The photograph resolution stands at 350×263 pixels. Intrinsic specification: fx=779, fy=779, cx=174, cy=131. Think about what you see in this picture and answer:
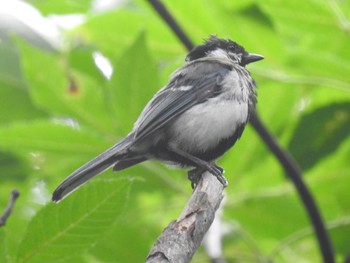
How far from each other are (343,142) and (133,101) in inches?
42.2

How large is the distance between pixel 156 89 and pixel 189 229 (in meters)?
1.32

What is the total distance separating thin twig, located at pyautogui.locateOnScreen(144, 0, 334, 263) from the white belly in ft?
0.50

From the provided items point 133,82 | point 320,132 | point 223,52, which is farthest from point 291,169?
point 223,52

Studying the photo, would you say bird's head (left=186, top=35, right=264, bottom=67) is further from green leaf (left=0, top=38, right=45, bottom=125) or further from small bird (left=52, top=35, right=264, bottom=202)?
green leaf (left=0, top=38, right=45, bottom=125)

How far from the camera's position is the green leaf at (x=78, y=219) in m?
2.27

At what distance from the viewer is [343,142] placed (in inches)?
148

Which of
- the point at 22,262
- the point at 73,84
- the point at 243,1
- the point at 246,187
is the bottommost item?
the point at 22,262

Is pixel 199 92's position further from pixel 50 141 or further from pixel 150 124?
pixel 50 141

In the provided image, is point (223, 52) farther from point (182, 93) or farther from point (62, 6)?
point (62, 6)

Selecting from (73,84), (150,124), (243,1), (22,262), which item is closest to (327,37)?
(243,1)

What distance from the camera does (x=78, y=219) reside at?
2309mm

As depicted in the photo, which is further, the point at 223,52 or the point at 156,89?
the point at 223,52

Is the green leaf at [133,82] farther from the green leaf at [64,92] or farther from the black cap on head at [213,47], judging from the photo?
the black cap on head at [213,47]

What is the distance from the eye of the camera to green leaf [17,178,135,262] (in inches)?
89.4
